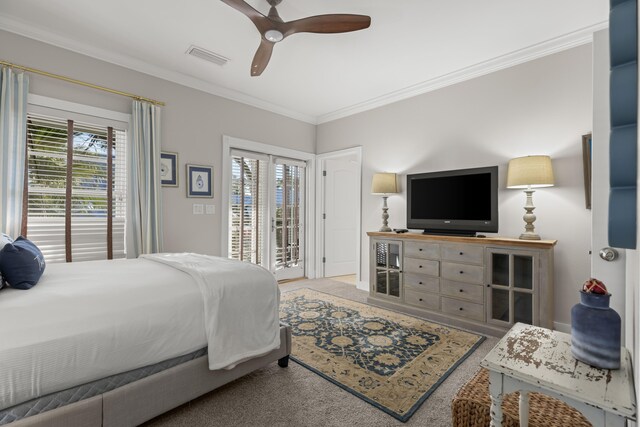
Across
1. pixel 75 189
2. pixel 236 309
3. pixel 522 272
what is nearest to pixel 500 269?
pixel 522 272

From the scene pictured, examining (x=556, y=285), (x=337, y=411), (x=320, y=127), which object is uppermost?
(x=320, y=127)

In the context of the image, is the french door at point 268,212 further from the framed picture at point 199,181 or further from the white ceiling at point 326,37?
the white ceiling at point 326,37

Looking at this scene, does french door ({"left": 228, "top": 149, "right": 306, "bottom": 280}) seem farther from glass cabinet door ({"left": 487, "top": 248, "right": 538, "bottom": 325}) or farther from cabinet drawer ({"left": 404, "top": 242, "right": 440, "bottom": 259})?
glass cabinet door ({"left": 487, "top": 248, "right": 538, "bottom": 325})

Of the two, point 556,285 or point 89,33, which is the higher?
point 89,33

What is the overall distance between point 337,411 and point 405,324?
1.51 metres

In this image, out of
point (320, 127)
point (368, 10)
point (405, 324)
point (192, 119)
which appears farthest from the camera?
point (320, 127)

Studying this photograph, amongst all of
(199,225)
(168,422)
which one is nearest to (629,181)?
(168,422)

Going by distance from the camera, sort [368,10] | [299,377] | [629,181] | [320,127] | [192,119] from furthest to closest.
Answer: [320,127] < [192,119] < [368,10] < [299,377] < [629,181]

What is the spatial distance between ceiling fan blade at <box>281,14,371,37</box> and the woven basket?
234cm

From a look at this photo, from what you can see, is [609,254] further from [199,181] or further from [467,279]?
[199,181]

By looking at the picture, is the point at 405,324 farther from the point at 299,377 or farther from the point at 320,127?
the point at 320,127

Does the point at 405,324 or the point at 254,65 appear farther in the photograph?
the point at 405,324

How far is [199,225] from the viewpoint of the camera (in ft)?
12.5

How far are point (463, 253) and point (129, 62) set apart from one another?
13.2 ft
